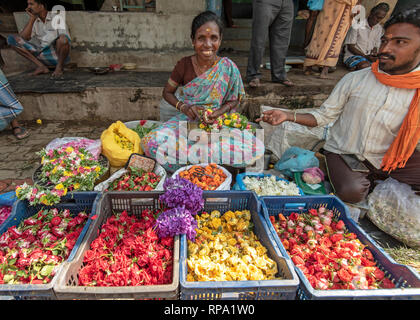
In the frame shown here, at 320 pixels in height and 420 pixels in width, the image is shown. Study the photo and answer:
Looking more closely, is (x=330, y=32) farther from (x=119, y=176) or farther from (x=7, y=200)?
(x=7, y=200)

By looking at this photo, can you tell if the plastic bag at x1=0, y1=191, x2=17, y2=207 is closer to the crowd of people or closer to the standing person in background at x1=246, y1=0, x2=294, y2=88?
the crowd of people

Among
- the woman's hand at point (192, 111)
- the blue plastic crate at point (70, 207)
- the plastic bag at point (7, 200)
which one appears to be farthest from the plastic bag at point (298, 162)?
the plastic bag at point (7, 200)

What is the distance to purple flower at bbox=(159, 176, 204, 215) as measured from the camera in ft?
6.00

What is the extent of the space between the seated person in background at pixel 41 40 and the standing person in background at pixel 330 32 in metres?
5.00

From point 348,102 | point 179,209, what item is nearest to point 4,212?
point 179,209

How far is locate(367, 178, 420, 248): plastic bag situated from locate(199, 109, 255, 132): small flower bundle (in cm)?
166

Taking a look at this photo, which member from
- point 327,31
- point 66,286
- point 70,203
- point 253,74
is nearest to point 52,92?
point 70,203

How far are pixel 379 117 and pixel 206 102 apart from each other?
1.90 m

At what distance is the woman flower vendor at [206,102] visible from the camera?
291cm

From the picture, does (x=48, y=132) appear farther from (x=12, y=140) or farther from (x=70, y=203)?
(x=70, y=203)

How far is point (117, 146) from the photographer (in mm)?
2965

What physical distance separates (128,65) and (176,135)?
3245 millimetres

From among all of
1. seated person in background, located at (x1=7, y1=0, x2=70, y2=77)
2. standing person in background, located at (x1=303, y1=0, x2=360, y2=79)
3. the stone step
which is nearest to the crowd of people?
the stone step

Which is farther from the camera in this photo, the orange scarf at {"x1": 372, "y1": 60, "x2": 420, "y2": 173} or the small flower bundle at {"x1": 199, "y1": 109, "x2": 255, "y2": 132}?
the small flower bundle at {"x1": 199, "y1": 109, "x2": 255, "y2": 132}
